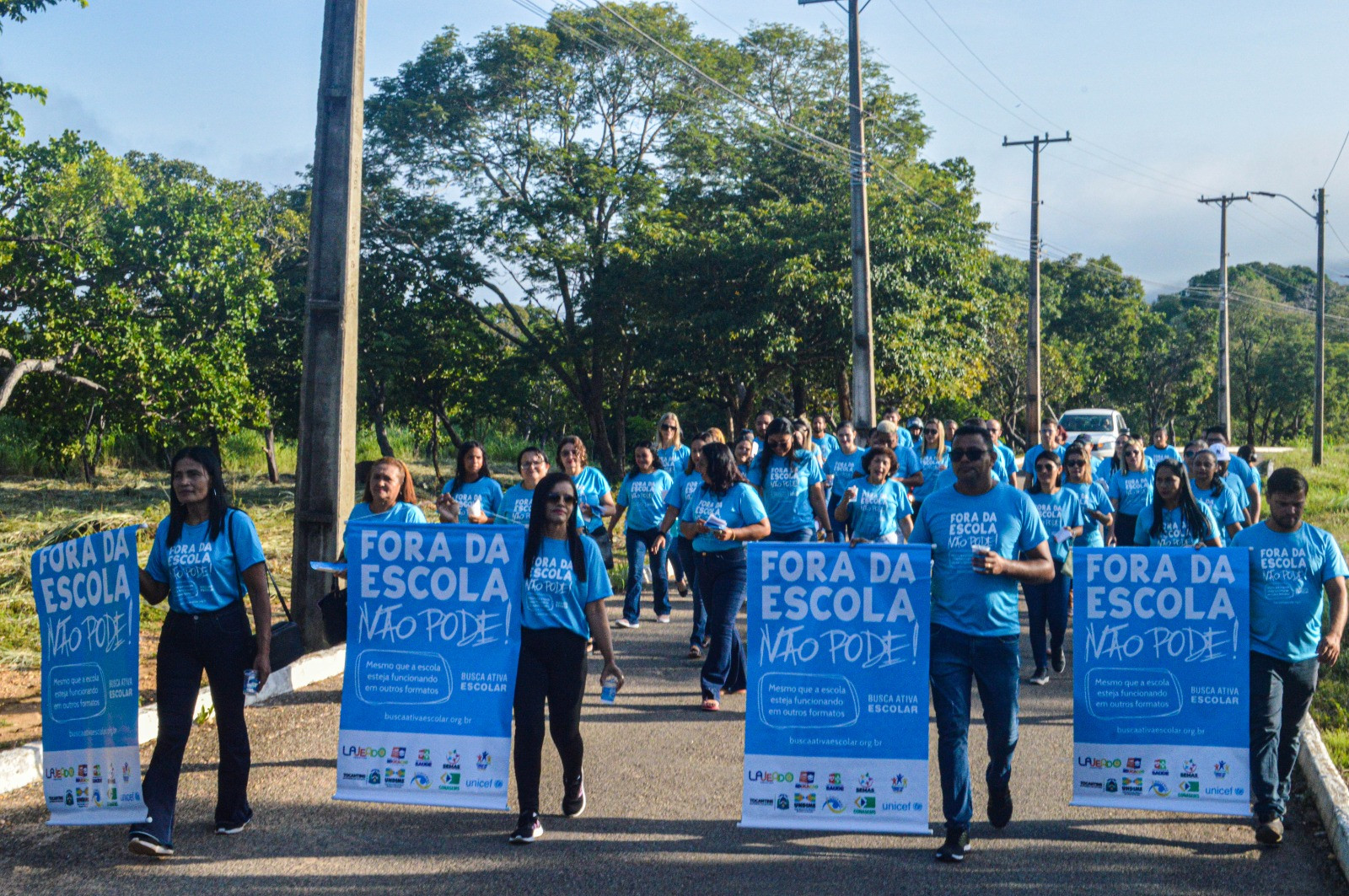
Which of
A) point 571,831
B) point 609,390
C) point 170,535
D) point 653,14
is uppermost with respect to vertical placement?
point 653,14

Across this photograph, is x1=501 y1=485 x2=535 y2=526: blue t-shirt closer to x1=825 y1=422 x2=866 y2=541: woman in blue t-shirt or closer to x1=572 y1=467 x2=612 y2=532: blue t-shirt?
x1=572 y1=467 x2=612 y2=532: blue t-shirt

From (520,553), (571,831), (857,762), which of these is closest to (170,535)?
(520,553)

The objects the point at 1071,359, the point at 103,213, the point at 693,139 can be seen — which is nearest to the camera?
the point at 103,213

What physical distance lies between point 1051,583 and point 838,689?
371cm

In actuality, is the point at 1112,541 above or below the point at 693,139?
below

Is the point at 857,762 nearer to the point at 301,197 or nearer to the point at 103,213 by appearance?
the point at 103,213

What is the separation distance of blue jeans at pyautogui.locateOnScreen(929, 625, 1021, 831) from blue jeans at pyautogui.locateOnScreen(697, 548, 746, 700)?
8.36 feet

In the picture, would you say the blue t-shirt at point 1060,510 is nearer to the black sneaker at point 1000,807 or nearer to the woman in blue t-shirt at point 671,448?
the black sneaker at point 1000,807

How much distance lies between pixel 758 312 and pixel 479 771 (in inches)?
768

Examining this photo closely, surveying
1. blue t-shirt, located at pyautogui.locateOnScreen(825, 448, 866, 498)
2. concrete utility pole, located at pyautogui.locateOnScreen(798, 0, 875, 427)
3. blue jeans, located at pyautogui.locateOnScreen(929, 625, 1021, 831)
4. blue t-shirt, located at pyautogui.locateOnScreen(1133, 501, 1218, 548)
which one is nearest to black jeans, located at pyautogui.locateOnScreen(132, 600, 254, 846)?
blue jeans, located at pyautogui.locateOnScreen(929, 625, 1021, 831)

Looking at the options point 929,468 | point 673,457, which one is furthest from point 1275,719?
point 929,468

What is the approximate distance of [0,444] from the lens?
90.8ft

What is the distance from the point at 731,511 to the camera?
8.27 metres

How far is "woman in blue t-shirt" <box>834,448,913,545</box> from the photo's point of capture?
937 centimetres
